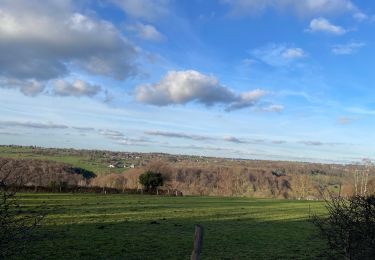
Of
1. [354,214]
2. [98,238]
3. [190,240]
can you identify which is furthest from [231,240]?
[354,214]

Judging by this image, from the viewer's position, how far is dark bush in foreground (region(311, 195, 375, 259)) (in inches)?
383

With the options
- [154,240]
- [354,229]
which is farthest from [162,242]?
[354,229]

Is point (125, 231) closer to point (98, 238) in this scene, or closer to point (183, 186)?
point (98, 238)

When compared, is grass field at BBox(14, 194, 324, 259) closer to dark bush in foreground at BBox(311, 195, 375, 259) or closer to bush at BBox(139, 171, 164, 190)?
dark bush in foreground at BBox(311, 195, 375, 259)

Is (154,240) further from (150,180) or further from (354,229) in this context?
(150,180)

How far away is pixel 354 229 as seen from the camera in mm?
9930

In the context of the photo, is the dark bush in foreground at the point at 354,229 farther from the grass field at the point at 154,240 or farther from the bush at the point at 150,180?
the bush at the point at 150,180

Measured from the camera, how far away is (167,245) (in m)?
19.1

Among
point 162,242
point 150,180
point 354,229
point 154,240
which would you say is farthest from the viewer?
point 150,180

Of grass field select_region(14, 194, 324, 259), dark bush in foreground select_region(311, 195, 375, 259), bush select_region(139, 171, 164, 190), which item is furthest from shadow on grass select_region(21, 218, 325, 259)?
bush select_region(139, 171, 164, 190)

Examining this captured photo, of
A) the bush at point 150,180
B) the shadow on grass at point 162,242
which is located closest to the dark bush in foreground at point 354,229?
the shadow on grass at point 162,242

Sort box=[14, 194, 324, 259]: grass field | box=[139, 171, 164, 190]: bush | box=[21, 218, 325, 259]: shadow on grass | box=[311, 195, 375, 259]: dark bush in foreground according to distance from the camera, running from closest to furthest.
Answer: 1. box=[311, 195, 375, 259]: dark bush in foreground
2. box=[21, 218, 325, 259]: shadow on grass
3. box=[14, 194, 324, 259]: grass field
4. box=[139, 171, 164, 190]: bush

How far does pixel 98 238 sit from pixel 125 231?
3.10 metres

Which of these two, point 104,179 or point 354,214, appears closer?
point 354,214
